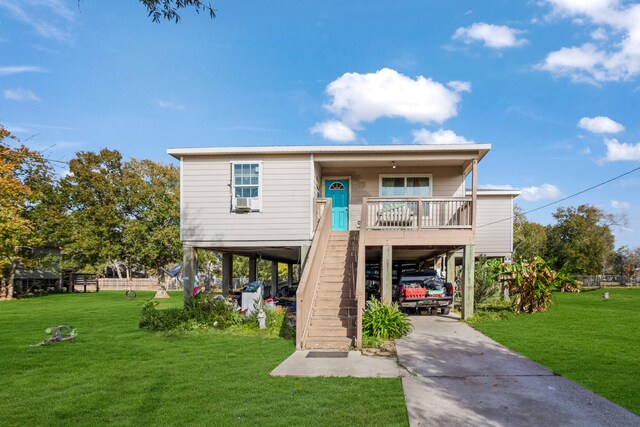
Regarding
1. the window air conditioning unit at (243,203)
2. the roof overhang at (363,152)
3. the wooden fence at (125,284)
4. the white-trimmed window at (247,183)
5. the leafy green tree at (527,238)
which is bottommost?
the wooden fence at (125,284)

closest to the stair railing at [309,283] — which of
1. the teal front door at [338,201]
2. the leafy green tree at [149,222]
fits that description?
the teal front door at [338,201]

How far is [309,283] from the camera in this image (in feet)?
29.2

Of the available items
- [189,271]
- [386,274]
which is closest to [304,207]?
[386,274]

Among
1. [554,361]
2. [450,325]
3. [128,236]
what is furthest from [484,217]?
[128,236]

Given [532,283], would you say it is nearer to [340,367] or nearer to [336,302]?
[336,302]

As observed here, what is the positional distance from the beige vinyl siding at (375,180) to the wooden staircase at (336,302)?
97.9 inches

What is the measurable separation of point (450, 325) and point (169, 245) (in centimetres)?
2306

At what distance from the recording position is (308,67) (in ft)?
61.5

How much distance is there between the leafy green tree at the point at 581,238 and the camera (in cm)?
→ 3766

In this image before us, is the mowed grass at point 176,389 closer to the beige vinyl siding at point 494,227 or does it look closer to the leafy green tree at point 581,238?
the beige vinyl siding at point 494,227

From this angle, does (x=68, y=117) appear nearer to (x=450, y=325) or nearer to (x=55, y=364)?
(x=55, y=364)

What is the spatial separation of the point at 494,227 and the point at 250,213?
10563mm

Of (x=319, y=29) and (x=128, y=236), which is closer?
(x=319, y=29)

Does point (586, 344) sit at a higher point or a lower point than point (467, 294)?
lower
